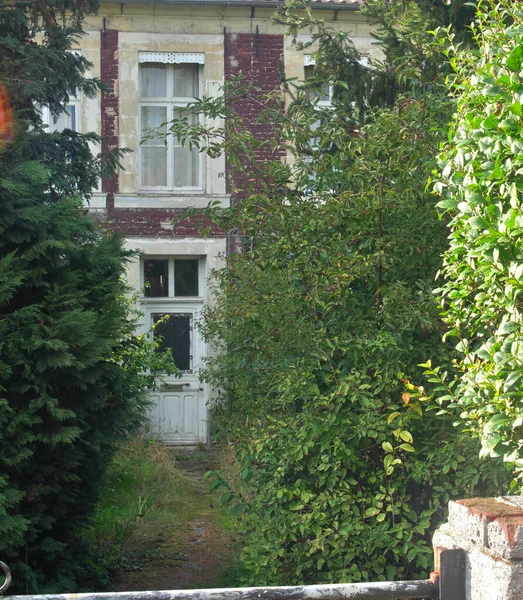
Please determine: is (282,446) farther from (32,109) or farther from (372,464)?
(32,109)

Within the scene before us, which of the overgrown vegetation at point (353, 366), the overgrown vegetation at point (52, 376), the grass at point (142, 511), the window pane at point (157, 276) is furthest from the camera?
the window pane at point (157, 276)

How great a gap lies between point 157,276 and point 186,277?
511 mm

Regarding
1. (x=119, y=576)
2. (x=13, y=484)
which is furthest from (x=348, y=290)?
(x=119, y=576)

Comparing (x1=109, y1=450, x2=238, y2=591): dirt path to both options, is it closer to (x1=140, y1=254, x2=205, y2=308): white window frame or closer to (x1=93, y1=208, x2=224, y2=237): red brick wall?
(x1=140, y1=254, x2=205, y2=308): white window frame

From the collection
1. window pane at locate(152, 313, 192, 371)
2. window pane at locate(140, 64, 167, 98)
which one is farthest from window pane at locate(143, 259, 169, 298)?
window pane at locate(140, 64, 167, 98)

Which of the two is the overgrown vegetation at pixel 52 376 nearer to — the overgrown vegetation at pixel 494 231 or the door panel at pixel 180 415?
the overgrown vegetation at pixel 494 231

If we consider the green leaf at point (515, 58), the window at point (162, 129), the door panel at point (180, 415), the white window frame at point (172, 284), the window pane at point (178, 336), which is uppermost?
the window at point (162, 129)

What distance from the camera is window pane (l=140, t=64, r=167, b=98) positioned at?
45.1 feet

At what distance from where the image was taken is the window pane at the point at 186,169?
13781 millimetres

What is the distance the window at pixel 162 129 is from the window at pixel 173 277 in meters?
1.30

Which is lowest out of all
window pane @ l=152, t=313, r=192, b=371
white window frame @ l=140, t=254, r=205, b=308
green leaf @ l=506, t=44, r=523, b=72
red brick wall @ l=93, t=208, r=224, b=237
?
window pane @ l=152, t=313, r=192, b=371

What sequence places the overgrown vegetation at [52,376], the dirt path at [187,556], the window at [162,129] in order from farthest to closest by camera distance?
1. the window at [162,129]
2. the dirt path at [187,556]
3. the overgrown vegetation at [52,376]

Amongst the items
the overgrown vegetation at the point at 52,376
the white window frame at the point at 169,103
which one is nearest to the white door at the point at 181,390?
the white window frame at the point at 169,103

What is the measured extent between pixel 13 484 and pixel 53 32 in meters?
4.98
